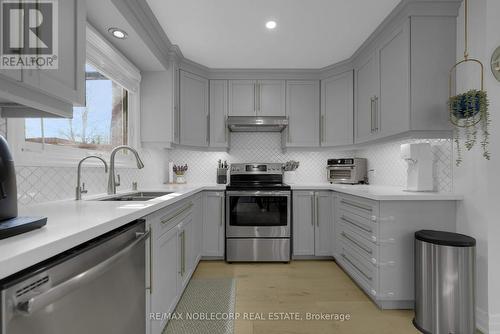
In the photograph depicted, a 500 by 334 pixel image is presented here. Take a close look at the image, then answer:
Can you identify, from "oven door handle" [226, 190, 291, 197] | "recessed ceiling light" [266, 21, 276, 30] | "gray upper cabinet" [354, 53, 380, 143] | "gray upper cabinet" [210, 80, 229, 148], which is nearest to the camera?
"recessed ceiling light" [266, 21, 276, 30]

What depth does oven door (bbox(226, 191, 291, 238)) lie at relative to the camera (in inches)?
114

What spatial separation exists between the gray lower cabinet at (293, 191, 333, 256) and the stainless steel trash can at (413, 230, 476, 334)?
1306 mm

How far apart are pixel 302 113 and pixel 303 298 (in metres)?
2.24

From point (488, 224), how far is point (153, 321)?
2323 millimetres

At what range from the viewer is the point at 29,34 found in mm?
911

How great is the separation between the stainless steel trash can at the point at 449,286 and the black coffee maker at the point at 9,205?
2210mm

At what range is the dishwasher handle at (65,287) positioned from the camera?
0.61 metres

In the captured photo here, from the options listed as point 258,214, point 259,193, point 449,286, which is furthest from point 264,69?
point 449,286

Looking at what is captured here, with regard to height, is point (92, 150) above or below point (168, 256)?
above

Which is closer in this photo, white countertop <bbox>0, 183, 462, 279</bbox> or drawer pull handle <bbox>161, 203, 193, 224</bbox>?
white countertop <bbox>0, 183, 462, 279</bbox>

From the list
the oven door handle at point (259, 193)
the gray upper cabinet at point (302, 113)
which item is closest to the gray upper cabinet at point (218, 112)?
the oven door handle at point (259, 193)

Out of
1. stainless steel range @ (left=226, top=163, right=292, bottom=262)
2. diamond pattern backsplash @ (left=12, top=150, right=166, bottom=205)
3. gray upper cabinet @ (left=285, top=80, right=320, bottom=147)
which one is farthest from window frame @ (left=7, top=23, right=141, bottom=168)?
gray upper cabinet @ (left=285, top=80, right=320, bottom=147)

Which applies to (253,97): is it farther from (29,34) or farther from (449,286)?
(449,286)

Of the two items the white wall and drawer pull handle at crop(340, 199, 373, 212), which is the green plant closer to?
the white wall
